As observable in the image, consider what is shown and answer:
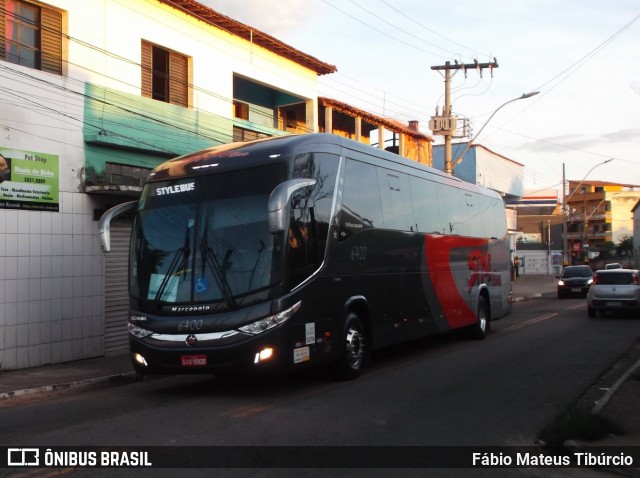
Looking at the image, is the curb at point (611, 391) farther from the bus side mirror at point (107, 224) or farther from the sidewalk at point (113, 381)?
the bus side mirror at point (107, 224)

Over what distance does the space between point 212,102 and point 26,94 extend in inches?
222

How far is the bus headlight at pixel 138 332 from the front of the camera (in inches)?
365

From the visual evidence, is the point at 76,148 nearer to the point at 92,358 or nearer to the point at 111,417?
the point at 92,358

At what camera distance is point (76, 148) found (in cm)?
1345

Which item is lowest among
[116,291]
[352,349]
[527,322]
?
[527,322]

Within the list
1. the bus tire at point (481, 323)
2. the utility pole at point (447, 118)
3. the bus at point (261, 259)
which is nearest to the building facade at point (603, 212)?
the utility pole at point (447, 118)

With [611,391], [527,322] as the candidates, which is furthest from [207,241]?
[527,322]

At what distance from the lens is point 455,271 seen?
1541cm

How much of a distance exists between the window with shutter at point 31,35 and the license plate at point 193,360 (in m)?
7.11

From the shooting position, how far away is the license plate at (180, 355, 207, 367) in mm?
8836

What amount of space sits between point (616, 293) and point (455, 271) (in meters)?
9.46

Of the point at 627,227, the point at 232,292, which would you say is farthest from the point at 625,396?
the point at 627,227

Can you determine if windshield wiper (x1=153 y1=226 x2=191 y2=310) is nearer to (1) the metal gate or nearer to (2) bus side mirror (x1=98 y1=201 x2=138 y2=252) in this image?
(2) bus side mirror (x1=98 y1=201 x2=138 y2=252)

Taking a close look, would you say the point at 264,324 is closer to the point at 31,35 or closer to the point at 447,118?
the point at 31,35
